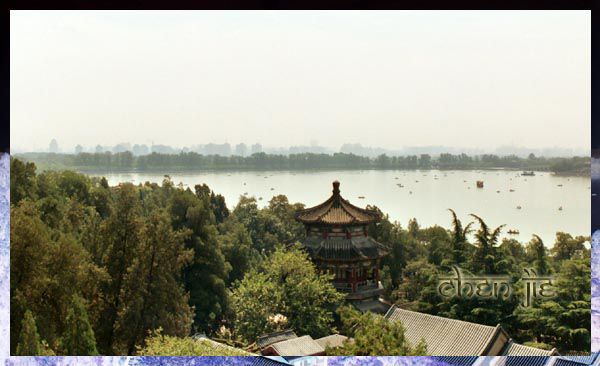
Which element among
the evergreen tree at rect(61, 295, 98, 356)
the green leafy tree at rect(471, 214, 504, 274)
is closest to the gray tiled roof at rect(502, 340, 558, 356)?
the green leafy tree at rect(471, 214, 504, 274)

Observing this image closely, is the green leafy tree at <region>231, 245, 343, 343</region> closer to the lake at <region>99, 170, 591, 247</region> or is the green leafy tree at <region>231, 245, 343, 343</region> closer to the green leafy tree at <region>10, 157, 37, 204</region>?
the lake at <region>99, 170, 591, 247</region>

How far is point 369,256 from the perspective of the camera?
4449 millimetres

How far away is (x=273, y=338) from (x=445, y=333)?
3.65 ft

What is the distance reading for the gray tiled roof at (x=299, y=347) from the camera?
4.19 metres

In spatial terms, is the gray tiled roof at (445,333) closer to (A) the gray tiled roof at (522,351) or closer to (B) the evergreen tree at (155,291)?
(A) the gray tiled roof at (522,351)

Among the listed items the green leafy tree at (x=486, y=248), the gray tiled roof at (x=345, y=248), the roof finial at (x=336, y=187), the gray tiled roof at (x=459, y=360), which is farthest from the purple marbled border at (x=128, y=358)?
the roof finial at (x=336, y=187)

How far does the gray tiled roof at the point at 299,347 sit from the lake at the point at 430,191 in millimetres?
911

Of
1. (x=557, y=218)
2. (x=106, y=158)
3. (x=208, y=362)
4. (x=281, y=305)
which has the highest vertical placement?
(x=106, y=158)

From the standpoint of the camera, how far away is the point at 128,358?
421cm

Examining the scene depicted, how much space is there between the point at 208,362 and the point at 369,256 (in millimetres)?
1262

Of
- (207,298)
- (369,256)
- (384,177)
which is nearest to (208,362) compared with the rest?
(207,298)

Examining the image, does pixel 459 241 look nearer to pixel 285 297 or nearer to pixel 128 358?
pixel 285 297

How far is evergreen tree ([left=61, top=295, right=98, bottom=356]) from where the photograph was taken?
4.11 metres
